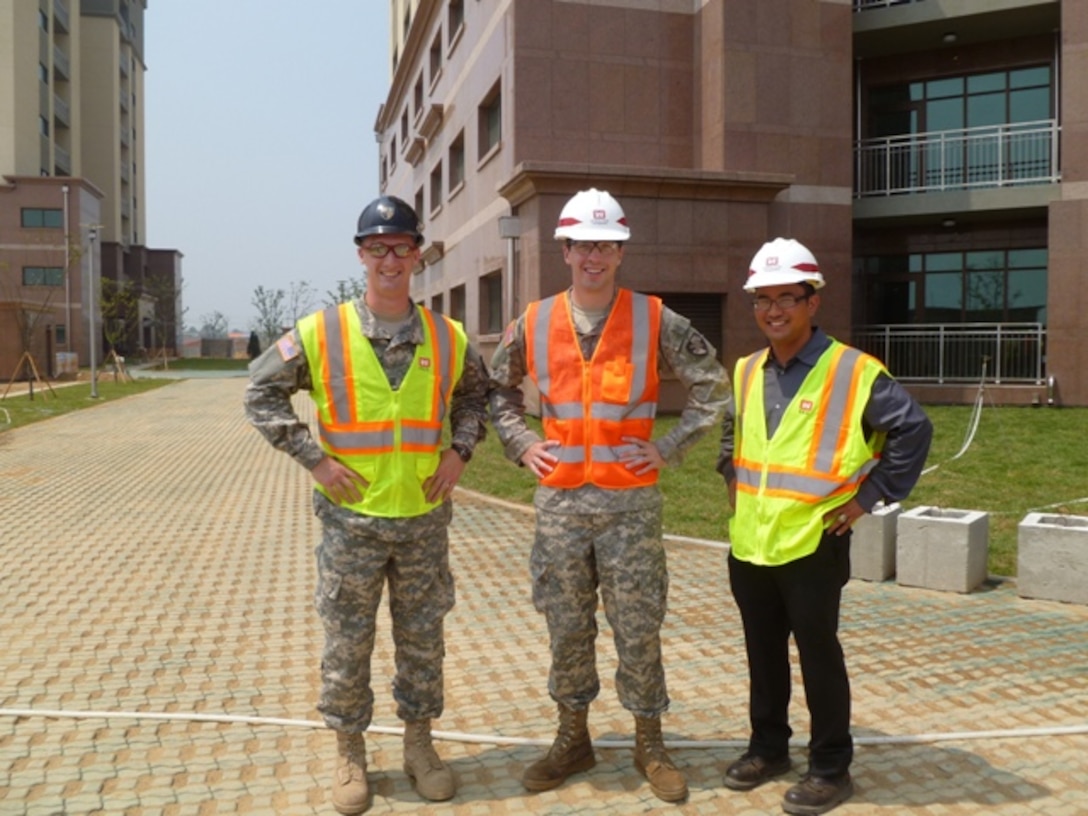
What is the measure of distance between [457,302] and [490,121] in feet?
19.6

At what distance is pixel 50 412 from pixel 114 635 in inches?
756

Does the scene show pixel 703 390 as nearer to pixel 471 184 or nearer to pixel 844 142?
pixel 844 142

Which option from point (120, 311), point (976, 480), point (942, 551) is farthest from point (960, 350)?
point (120, 311)

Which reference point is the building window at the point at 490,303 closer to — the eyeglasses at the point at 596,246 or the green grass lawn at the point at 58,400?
the green grass lawn at the point at 58,400

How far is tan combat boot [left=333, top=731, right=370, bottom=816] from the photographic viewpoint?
144 inches

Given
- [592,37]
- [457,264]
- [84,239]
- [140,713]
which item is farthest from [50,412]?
[84,239]

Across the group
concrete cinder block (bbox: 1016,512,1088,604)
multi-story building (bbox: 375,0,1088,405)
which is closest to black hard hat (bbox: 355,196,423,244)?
concrete cinder block (bbox: 1016,512,1088,604)

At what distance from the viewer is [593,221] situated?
3.76 m

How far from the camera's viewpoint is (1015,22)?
21.3 m

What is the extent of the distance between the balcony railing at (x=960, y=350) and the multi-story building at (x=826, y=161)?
5 cm

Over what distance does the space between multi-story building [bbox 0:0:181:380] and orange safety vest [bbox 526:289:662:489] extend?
33.9m

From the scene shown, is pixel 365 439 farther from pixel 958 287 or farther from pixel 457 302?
pixel 457 302

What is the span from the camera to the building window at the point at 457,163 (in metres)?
26.5

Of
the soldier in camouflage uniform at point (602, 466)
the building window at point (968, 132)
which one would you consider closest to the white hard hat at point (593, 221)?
the soldier in camouflage uniform at point (602, 466)
